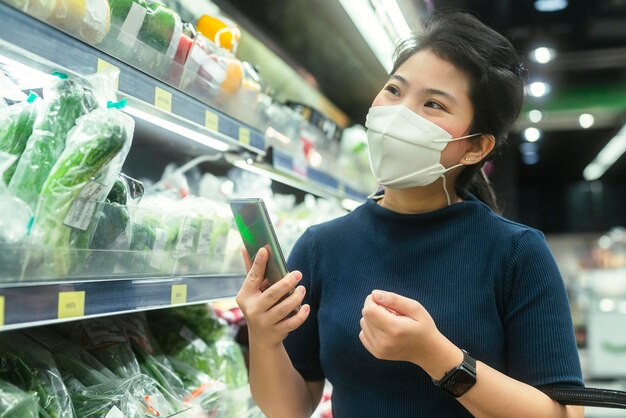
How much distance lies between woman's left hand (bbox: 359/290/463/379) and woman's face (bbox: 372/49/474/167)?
0.46 meters

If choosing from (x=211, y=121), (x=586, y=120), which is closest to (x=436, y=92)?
(x=211, y=121)

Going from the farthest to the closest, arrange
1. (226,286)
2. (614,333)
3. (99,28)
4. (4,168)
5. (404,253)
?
(614,333)
(226,286)
(404,253)
(99,28)
(4,168)

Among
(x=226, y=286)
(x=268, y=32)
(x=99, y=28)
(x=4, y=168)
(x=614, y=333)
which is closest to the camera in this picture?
(x=4, y=168)

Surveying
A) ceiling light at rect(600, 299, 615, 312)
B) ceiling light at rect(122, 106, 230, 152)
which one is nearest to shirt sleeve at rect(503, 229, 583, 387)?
ceiling light at rect(122, 106, 230, 152)

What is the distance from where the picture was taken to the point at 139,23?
146cm

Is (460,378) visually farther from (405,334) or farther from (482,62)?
(482,62)

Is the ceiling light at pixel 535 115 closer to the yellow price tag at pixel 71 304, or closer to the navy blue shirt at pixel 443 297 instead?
the navy blue shirt at pixel 443 297

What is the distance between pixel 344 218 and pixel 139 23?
0.64m

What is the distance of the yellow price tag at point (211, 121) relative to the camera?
1.72 m

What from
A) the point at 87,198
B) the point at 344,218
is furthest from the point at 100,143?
the point at 344,218

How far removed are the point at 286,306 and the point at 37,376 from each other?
54cm

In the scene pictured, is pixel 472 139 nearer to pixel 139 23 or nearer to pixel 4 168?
pixel 139 23

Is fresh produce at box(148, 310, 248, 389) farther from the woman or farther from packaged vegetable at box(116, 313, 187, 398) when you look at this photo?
the woman

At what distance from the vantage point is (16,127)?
1.23 metres
